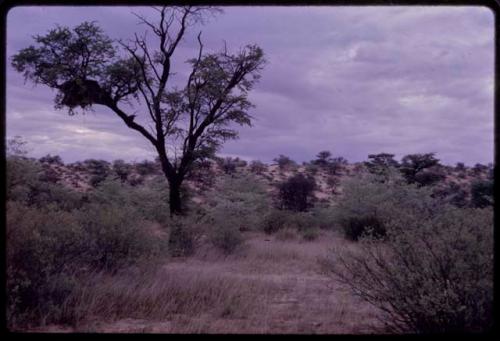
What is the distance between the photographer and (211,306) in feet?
23.4

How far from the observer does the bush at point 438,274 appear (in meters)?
5.36

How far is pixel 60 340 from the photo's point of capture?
15.5ft

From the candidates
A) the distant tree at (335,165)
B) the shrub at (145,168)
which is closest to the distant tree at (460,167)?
the distant tree at (335,165)

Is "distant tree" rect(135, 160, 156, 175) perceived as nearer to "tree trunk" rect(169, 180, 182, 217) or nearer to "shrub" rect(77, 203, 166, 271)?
"tree trunk" rect(169, 180, 182, 217)

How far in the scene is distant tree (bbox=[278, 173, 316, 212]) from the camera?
104ft

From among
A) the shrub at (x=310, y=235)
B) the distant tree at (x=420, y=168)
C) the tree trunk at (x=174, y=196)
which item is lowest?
the shrub at (x=310, y=235)

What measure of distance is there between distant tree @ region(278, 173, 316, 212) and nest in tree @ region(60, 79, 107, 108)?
64.1 feet

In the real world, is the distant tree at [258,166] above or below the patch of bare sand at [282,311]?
above

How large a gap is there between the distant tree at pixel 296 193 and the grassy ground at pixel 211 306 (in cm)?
2195

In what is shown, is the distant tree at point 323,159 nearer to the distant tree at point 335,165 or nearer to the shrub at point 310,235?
the distant tree at point 335,165

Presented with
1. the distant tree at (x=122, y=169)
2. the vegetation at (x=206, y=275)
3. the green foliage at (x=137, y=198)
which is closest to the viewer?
the vegetation at (x=206, y=275)

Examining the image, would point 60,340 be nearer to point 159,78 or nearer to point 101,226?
point 101,226

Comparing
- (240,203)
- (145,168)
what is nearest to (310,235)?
(240,203)

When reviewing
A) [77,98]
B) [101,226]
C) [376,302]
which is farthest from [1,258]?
[77,98]
